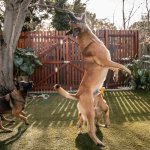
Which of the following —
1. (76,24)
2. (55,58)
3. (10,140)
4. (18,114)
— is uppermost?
(76,24)

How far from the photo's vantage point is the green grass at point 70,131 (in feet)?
15.6

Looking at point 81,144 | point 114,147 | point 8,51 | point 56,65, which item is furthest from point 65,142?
point 56,65

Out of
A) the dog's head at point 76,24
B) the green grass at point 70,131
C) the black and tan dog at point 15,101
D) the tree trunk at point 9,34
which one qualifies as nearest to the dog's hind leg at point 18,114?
the black and tan dog at point 15,101

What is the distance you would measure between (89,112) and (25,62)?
22.4ft

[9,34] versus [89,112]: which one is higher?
[9,34]

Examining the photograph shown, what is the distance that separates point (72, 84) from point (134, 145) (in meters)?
7.93

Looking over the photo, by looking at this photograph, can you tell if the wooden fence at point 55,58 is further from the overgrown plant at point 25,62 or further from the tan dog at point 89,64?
the tan dog at point 89,64

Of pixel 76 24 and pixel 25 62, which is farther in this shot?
pixel 25 62

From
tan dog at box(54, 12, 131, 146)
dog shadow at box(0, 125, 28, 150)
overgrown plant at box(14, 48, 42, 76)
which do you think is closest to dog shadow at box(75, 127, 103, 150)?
tan dog at box(54, 12, 131, 146)

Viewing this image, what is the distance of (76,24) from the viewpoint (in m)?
4.95

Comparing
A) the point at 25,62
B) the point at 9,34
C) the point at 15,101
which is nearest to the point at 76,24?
the point at 15,101

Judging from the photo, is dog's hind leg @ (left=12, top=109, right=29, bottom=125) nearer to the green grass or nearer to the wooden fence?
the green grass

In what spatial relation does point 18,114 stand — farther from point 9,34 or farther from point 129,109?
point 9,34

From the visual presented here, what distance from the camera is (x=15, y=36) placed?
1007 centimetres
